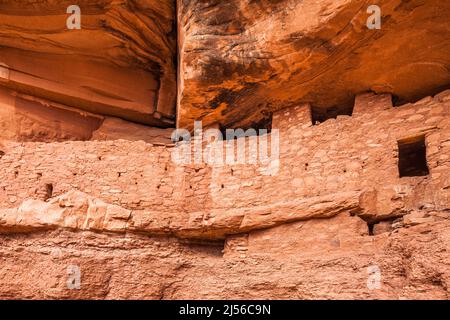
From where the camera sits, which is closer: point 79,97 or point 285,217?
point 285,217

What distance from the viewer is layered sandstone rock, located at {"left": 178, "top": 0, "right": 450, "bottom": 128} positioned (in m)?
6.38

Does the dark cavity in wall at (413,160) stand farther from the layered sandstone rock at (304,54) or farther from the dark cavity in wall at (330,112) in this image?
the dark cavity in wall at (330,112)

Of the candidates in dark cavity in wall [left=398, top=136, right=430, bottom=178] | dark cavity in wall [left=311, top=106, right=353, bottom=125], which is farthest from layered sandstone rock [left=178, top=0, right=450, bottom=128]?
dark cavity in wall [left=398, top=136, right=430, bottom=178]

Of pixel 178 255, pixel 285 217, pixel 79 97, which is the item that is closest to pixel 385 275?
pixel 285 217

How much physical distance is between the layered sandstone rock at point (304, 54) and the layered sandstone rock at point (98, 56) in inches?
38.4

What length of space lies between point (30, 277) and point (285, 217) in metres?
2.99

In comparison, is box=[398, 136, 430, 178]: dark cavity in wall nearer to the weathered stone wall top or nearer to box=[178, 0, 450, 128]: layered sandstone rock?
the weathered stone wall top

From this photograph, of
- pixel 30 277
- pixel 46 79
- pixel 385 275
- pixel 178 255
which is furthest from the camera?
pixel 46 79

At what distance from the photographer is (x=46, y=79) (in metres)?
8.86

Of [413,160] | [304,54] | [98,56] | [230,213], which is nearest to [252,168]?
[230,213]

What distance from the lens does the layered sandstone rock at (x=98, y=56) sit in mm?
8273

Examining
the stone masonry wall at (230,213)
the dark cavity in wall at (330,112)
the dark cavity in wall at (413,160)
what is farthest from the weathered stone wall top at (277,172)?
the dark cavity in wall at (413,160)

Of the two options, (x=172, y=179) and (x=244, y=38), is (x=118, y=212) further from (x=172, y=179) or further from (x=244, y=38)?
(x=244, y=38)

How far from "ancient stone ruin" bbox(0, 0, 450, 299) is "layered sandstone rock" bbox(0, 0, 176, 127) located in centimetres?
4
